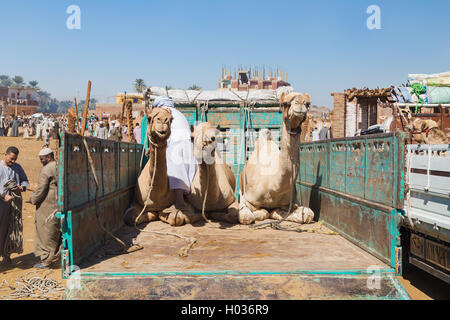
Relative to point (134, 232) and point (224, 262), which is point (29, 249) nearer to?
point (134, 232)

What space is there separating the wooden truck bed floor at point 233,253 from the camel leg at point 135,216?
0.20 m

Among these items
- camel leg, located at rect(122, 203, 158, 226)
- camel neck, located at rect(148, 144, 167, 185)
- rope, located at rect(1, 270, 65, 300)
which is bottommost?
rope, located at rect(1, 270, 65, 300)

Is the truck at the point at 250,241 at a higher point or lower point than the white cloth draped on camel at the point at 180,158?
lower

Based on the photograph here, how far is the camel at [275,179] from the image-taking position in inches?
245

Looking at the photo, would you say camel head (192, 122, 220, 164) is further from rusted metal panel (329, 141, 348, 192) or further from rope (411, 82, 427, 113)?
rope (411, 82, 427, 113)

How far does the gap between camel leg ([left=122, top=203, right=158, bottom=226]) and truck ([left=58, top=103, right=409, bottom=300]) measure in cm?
→ 11

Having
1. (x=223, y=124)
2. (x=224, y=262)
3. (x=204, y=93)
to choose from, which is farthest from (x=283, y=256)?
(x=204, y=93)

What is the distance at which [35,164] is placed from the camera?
66.4 feet

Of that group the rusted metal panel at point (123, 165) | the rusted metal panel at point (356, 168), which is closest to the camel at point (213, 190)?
the rusted metal panel at point (123, 165)

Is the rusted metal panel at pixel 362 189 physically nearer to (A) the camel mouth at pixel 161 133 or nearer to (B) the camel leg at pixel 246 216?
(B) the camel leg at pixel 246 216

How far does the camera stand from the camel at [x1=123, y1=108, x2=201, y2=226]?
17.8 ft

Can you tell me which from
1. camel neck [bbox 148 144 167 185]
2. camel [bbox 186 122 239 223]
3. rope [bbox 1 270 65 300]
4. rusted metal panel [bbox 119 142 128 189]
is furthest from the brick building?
rope [bbox 1 270 65 300]

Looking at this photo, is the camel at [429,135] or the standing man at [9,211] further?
the camel at [429,135]

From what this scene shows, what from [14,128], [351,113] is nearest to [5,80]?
[14,128]
